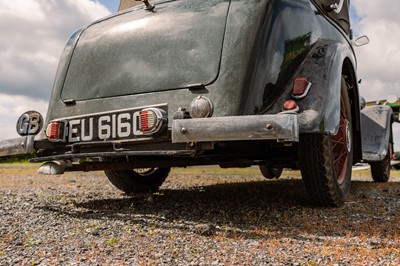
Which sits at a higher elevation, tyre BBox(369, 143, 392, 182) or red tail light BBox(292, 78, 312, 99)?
red tail light BBox(292, 78, 312, 99)

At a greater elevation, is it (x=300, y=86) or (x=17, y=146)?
(x=300, y=86)

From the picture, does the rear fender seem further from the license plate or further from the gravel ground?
the license plate

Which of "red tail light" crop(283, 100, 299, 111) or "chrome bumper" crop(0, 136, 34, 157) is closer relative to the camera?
"red tail light" crop(283, 100, 299, 111)

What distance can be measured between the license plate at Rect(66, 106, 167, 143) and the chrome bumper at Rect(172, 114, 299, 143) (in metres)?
0.49

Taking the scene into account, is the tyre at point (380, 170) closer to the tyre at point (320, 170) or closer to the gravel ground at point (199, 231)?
the gravel ground at point (199, 231)

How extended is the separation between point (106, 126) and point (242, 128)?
118cm

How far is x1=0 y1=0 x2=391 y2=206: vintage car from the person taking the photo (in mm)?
3051

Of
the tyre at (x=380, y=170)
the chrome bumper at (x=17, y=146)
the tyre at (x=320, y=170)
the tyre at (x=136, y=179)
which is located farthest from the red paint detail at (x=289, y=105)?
the tyre at (x=380, y=170)

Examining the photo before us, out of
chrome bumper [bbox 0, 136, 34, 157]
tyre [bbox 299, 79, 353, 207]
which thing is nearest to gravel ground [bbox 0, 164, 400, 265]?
tyre [bbox 299, 79, 353, 207]

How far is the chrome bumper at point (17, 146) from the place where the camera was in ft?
12.2

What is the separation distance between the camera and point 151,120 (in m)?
3.14

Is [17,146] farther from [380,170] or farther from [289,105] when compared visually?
[380,170]

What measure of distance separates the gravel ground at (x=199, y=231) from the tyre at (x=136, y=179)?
1.93 ft

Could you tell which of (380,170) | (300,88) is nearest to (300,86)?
(300,88)
